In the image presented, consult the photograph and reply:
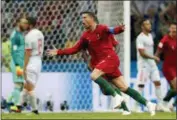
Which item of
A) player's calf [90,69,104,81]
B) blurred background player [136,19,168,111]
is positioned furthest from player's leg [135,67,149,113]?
player's calf [90,69,104,81]

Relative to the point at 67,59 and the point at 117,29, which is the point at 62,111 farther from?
the point at 117,29

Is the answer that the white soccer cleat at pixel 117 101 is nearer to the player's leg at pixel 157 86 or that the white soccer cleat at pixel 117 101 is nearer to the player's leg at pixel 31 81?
the player's leg at pixel 31 81

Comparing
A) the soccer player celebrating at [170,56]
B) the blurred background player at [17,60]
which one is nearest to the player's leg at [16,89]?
the blurred background player at [17,60]

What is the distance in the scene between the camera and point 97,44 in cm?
1419

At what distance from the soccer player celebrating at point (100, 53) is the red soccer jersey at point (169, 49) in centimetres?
543

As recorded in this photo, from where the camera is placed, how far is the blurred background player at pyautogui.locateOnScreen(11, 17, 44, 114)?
1775 cm

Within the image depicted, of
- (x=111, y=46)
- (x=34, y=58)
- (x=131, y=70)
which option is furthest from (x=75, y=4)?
(x=111, y=46)

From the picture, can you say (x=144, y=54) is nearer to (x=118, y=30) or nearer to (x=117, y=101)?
(x=117, y=101)

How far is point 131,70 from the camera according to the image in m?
21.6

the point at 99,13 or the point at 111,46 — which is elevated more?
the point at 99,13

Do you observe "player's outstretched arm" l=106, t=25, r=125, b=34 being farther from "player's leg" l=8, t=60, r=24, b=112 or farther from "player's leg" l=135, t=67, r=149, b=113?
"player's leg" l=135, t=67, r=149, b=113

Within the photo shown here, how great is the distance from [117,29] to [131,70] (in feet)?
27.3

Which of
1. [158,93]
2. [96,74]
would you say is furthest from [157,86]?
[96,74]

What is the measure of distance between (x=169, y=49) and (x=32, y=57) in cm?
374
